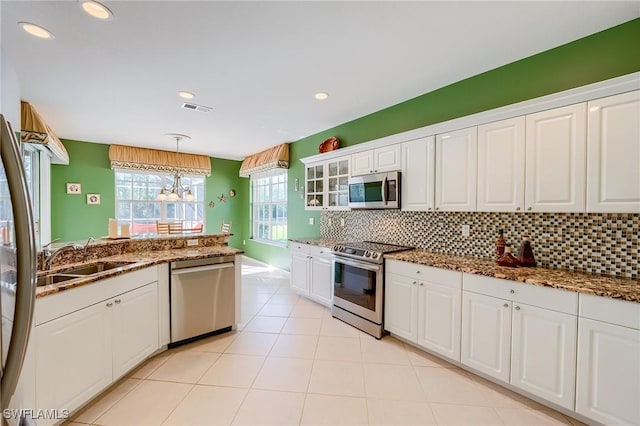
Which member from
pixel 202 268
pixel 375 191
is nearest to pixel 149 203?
pixel 202 268

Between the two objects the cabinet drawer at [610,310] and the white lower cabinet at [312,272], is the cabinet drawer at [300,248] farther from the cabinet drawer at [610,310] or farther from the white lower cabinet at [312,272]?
the cabinet drawer at [610,310]

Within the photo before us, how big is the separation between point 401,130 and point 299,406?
300 cm

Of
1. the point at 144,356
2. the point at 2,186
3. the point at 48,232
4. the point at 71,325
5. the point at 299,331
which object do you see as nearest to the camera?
the point at 2,186

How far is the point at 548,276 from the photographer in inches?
76.7

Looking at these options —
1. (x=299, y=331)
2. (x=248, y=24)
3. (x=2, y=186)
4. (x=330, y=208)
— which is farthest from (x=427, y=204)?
(x=2, y=186)

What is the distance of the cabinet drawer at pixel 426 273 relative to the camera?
90.4 inches

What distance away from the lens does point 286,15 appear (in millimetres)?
1819

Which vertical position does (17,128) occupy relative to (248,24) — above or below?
below

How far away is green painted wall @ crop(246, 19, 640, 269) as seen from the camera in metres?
1.95

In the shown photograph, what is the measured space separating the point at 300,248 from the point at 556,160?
3094 mm

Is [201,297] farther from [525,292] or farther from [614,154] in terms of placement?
[614,154]

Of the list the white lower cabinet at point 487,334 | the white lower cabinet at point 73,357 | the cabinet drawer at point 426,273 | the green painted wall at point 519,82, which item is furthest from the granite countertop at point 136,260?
the green painted wall at point 519,82

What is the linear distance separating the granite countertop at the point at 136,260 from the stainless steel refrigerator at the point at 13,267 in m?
0.94

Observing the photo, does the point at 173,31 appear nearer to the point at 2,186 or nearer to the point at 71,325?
the point at 2,186
